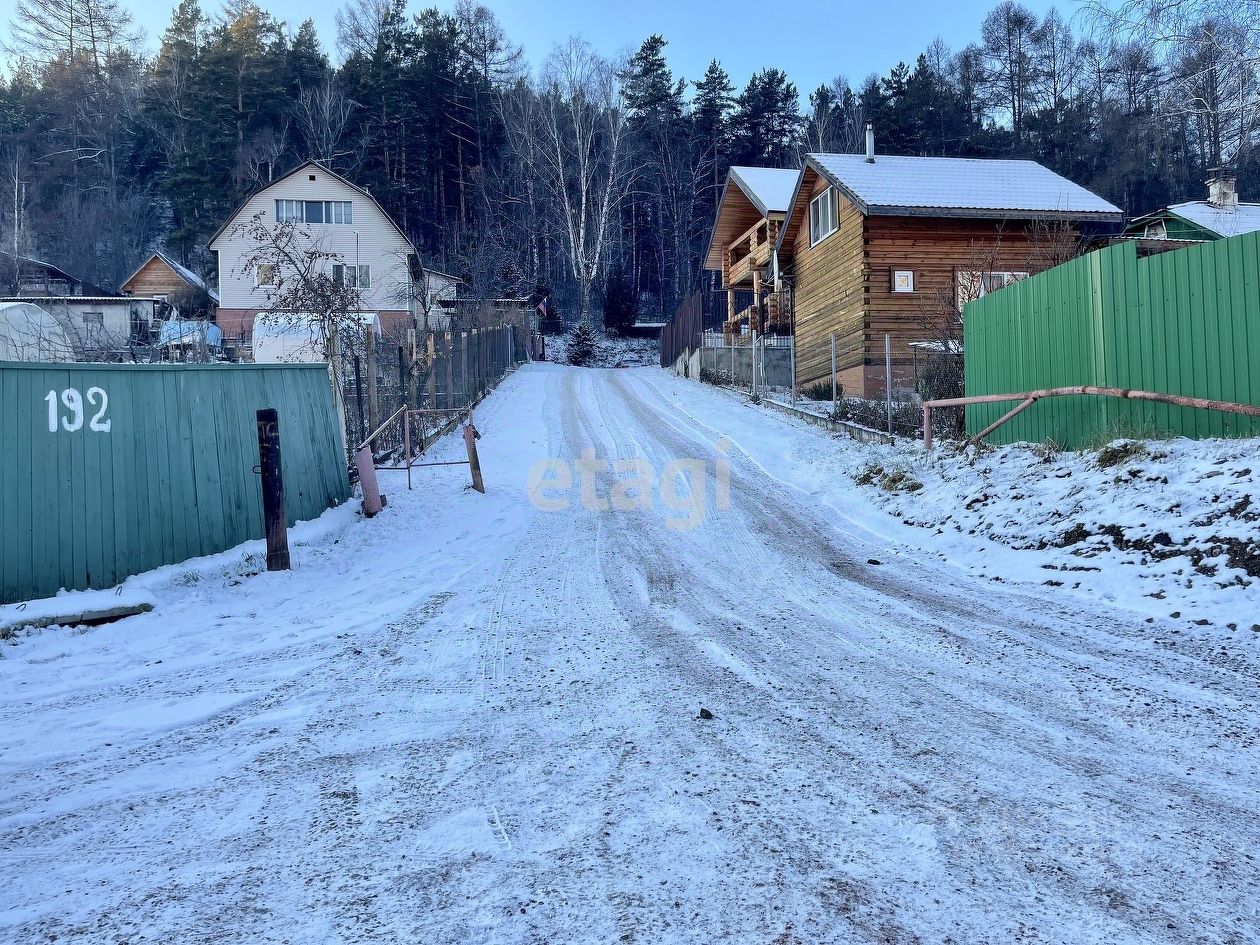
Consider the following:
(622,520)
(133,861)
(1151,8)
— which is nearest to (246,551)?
(622,520)

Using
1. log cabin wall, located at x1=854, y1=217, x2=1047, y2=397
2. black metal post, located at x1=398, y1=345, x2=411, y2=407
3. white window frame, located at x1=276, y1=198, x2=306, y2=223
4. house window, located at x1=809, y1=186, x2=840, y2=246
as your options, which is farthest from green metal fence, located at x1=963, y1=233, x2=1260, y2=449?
white window frame, located at x1=276, y1=198, x2=306, y2=223

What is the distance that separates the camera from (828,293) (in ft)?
83.1

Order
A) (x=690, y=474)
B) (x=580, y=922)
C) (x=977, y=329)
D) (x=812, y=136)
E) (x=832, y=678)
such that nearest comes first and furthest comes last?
1. (x=580, y=922)
2. (x=832, y=678)
3. (x=977, y=329)
4. (x=690, y=474)
5. (x=812, y=136)

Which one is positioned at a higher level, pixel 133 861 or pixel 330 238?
pixel 330 238

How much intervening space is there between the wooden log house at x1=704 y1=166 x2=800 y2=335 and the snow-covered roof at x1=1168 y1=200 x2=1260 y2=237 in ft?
44.3

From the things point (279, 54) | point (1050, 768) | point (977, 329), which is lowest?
point (1050, 768)

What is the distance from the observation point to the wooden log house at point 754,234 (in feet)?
107

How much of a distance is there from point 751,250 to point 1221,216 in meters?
17.3

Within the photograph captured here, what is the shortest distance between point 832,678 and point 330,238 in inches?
1638

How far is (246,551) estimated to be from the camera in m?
8.01

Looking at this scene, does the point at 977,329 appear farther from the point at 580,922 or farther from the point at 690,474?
the point at 580,922

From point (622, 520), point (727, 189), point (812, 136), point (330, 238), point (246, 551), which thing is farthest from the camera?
point (812, 136)

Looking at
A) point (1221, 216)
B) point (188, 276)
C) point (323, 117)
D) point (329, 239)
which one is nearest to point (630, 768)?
point (1221, 216)

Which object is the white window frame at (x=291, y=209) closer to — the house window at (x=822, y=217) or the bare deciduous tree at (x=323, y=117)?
the bare deciduous tree at (x=323, y=117)
